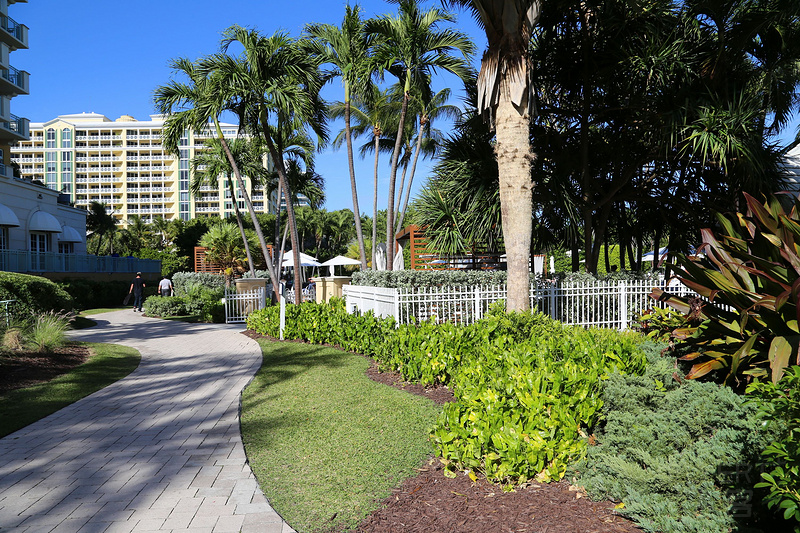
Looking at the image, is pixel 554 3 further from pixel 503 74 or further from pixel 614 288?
pixel 614 288

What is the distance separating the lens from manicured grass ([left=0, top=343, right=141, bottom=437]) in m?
6.14

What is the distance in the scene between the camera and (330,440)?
196 inches

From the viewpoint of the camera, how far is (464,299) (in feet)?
35.6

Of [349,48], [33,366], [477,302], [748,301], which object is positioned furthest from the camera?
[349,48]

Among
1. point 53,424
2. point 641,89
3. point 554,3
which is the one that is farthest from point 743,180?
point 53,424

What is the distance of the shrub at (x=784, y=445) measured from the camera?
231cm

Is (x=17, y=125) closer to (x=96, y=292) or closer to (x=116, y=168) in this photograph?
(x=96, y=292)

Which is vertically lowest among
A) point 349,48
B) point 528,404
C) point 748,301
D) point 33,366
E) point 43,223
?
point 33,366

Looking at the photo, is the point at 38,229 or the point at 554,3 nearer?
the point at 554,3

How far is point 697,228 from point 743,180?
1981 mm

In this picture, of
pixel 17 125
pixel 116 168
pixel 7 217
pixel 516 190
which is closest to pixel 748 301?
pixel 516 190

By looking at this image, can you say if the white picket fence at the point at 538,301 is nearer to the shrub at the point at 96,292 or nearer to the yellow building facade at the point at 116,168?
the shrub at the point at 96,292

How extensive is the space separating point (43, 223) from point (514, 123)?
3145cm

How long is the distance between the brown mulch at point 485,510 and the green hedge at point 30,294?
11125mm
